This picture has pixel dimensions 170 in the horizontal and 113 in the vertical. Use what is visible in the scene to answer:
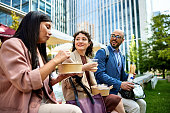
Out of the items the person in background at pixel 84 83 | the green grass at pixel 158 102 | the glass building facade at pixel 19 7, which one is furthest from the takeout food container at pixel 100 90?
the glass building facade at pixel 19 7

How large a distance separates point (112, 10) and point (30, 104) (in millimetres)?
46143

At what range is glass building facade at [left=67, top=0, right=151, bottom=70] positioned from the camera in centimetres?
3791

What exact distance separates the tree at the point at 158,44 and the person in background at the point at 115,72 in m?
11.6

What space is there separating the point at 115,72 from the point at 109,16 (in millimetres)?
44007

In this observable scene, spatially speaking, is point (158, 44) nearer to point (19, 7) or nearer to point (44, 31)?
point (19, 7)

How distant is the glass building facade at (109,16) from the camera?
3791 centimetres

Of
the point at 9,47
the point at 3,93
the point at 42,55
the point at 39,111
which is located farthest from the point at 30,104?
the point at 42,55

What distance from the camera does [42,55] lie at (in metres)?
1.49

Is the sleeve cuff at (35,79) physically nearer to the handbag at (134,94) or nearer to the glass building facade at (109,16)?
the handbag at (134,94)

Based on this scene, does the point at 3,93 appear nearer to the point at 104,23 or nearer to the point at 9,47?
the point at 9,47

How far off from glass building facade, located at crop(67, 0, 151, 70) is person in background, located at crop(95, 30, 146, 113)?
101 feet

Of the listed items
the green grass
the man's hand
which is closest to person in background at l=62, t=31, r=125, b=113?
the man's hand

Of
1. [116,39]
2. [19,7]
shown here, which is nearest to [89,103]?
[116,39]

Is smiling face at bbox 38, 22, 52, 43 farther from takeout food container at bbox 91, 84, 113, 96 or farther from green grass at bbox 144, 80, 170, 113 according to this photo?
green grass at bbox 144, 80, 170, 113
